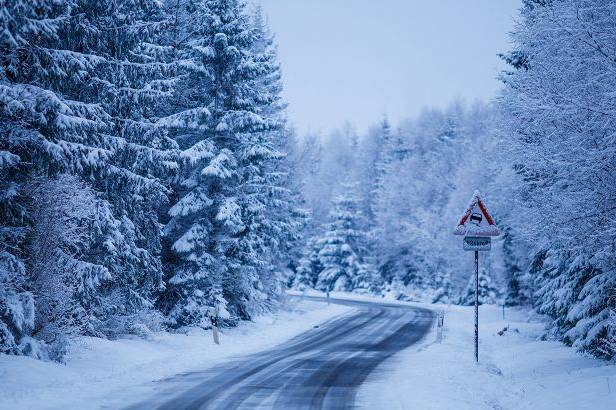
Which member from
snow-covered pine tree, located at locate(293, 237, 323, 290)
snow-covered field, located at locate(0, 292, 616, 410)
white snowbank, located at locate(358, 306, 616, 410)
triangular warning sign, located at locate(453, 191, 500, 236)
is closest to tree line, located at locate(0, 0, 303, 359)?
snow-covered field, located at locate(0, 292, 616, 410)

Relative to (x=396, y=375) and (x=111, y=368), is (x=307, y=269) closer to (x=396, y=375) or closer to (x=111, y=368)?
(x=111, y=368)

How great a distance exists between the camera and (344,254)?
5831 centimetres

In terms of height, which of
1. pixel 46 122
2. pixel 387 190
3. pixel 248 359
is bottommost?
pixel 248 359

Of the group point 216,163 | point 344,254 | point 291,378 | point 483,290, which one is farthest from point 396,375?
point 344,254

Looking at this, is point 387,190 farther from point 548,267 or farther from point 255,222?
point 548,267

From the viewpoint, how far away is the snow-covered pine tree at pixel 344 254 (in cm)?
5688

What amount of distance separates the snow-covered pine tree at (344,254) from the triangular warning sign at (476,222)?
144 feet

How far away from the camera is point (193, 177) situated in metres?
22.4

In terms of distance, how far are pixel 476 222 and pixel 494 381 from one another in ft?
10.9

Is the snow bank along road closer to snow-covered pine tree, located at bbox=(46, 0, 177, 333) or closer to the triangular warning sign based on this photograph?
the triangular warning sign

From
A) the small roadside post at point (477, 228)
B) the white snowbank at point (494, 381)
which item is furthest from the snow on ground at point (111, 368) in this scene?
the small roadside post at point (477, 228)

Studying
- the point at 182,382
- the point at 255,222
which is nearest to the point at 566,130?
the point at 182,382

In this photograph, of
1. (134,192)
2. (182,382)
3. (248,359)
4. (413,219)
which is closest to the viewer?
(182,382)

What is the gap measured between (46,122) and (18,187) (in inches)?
57.5
